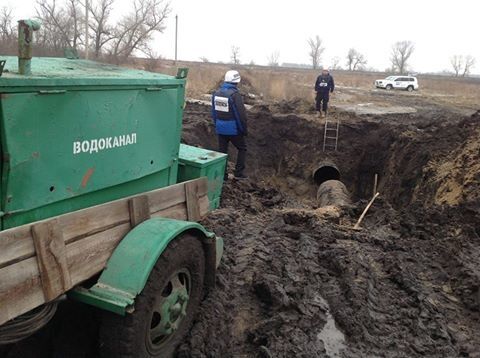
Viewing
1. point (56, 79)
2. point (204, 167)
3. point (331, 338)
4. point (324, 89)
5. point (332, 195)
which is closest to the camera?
point (56, 79)

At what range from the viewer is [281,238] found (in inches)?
240

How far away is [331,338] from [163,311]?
5.29 feet

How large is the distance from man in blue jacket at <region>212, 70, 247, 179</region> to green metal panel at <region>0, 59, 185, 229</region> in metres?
3.90

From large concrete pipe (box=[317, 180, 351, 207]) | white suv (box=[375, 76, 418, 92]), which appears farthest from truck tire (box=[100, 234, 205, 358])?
white suv (box=[375, 76, 418, 92])

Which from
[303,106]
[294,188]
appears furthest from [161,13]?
[294,188]

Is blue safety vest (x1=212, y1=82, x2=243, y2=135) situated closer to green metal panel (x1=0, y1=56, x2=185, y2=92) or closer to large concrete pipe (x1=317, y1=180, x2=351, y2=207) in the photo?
large concrete pipe (x1=317, y1=180, x2=351, y2=207)

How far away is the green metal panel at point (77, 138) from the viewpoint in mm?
2574

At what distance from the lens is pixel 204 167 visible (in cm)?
459

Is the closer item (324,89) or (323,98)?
(324,89)

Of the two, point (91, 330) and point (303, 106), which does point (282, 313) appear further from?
point (303, 106)

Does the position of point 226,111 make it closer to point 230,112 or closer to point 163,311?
point 230,112

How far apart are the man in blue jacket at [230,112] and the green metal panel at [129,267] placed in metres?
4.83

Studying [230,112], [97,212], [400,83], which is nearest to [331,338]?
[97,212]

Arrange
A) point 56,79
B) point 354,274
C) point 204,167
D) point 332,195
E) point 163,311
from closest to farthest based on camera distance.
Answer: point 56,79, point 163,311, point 204,167, point 354,274, point 332,195
